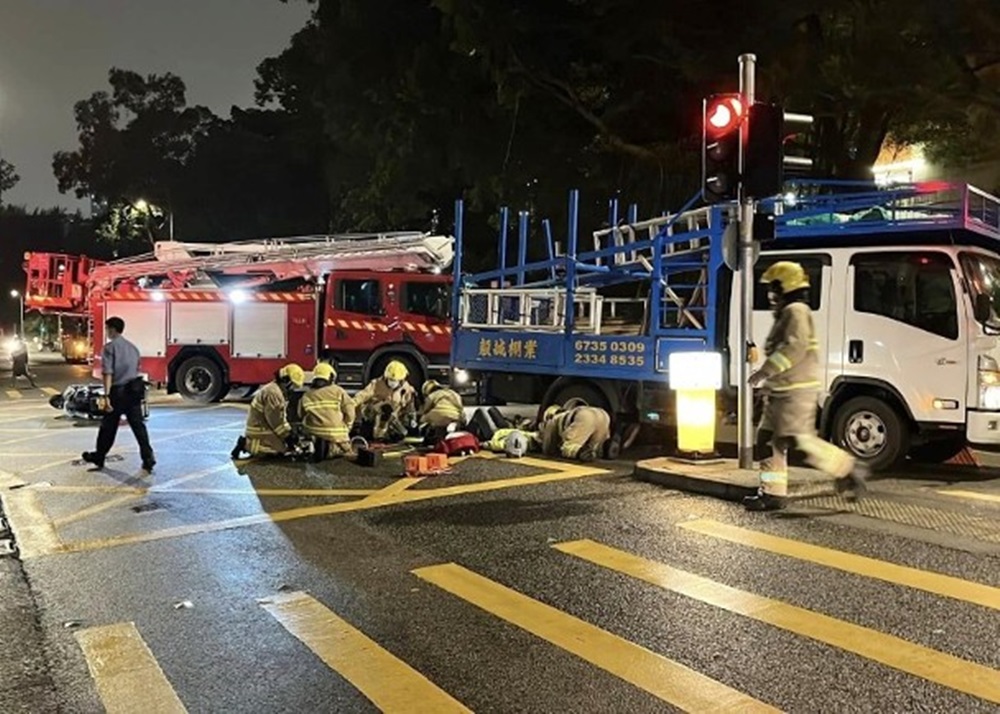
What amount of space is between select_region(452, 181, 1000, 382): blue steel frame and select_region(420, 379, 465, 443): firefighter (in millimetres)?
835

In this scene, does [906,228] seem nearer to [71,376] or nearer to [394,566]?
[394,566]

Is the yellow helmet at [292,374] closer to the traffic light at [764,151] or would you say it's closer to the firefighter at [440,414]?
the firefighter at [440,414]

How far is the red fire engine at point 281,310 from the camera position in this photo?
18766 mm

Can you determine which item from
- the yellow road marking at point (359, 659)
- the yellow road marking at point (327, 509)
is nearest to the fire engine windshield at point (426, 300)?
the yellow road marking at point (327, 509)

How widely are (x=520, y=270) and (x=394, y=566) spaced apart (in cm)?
724

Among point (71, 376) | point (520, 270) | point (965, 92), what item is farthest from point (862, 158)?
point (71, 376)

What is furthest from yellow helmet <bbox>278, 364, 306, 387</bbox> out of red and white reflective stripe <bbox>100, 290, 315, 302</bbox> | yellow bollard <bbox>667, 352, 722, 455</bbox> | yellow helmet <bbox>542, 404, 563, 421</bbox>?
red and white reflective stripe <bbox>100, 290, 315, 302</bbox>

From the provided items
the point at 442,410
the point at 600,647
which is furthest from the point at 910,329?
the point at 600,647

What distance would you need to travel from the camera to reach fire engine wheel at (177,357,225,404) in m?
19.4

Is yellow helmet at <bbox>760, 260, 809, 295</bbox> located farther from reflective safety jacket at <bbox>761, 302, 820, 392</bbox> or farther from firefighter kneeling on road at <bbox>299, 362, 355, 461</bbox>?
firefighter kneeling on road at <bbox>299, 362, 355, 461</bbox>

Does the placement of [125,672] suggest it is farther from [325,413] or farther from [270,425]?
[270,425]

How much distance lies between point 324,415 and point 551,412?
2.74m

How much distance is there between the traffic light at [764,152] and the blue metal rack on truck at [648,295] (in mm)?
538

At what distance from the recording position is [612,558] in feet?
22.1
